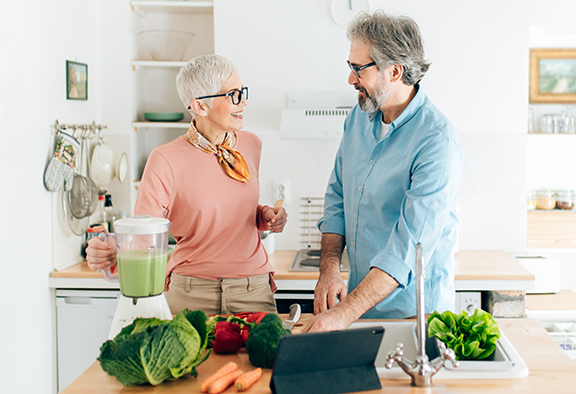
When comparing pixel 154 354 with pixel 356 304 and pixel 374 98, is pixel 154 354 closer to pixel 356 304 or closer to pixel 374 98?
pixel 356 304

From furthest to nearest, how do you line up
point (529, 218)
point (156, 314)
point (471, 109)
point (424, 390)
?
point (529, 218) < point (471, 109) < point (156, 314) < point (424, 390)

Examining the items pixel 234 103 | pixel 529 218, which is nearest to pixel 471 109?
pixel 529 218

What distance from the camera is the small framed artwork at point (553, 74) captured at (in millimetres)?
3594

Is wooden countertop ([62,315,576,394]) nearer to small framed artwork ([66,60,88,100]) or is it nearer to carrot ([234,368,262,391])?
carrot ([234,368,262,391])

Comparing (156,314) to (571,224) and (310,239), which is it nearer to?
(310,239)

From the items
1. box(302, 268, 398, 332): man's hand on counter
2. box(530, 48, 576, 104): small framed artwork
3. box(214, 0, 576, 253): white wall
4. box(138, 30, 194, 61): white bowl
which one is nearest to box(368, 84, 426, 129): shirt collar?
box(302, 268, 398, 332): man's hand on counter

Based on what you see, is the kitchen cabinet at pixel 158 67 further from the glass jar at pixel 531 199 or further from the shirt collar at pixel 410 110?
the glass jar at pixel 531 199

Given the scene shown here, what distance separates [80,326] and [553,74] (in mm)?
3263

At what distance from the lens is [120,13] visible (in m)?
3.07

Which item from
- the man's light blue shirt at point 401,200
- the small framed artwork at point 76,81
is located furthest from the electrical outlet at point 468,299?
the small framed artwork at point 76,81

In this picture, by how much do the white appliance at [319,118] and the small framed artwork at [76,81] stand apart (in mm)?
1063

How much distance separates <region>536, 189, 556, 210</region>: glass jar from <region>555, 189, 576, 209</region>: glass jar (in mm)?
38

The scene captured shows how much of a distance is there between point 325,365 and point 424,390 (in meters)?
0.22

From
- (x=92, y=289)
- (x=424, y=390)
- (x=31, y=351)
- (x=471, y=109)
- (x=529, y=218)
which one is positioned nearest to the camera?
(x=424, y=390)
